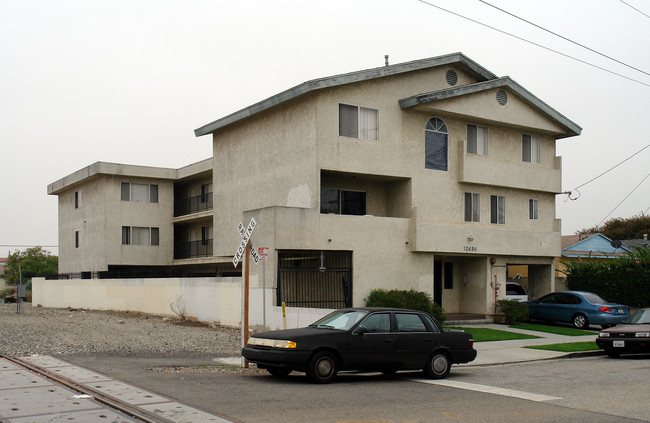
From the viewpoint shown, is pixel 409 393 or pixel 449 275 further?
pixel 449 275

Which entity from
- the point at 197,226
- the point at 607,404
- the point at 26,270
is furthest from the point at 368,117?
the point at 26,270

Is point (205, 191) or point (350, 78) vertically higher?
point (350, 78)

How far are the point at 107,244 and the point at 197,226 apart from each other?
5.40 meters

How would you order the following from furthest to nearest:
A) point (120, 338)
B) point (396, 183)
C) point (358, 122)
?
point (396, 183), point (358, 122), point (120, 338)

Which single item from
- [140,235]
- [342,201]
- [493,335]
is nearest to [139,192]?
[140,235]

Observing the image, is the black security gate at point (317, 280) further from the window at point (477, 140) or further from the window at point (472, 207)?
the window at point (477, 140)

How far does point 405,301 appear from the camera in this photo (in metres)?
22.8

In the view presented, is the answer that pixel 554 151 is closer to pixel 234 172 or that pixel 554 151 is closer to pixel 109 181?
pixel 234 172

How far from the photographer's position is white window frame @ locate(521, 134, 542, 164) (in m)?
29.6

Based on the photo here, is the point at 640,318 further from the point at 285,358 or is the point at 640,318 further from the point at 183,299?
the point at 183,299

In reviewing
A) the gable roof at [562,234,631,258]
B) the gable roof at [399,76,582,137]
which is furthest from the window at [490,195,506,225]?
the gable roof at [562,234,631,258]

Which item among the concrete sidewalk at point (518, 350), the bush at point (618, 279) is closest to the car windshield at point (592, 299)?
the concrete sidewalk at point (518, 350)

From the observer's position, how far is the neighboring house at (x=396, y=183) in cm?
2352

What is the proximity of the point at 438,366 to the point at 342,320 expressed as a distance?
7.09 feet
